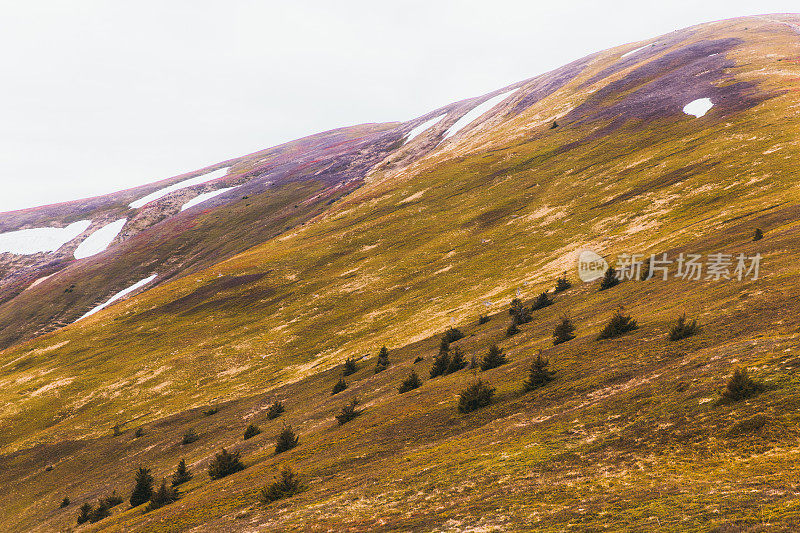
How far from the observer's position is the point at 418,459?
1667 cm

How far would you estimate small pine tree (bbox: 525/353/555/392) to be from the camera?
757 inches

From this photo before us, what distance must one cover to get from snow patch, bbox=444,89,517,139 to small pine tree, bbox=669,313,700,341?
5447 inches

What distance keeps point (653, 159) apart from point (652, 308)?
53.0 meters

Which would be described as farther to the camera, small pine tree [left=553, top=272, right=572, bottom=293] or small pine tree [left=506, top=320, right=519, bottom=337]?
small pine tree [left=553, top=272, right=572, bottom=293]

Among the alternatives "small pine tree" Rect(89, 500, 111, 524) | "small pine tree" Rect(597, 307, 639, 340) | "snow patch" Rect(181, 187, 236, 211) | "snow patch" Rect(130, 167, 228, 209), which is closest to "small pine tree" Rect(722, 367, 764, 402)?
"small pine tree" Rect(597, 307, 639, 340)

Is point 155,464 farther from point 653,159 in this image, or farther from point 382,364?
point 653,159

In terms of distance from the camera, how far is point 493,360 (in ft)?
82.2

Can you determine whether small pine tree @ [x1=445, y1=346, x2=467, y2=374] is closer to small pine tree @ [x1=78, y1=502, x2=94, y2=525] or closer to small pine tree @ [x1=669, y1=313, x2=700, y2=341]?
small pine tree @ [x1=669, y1=313, x2=700, y2=341]

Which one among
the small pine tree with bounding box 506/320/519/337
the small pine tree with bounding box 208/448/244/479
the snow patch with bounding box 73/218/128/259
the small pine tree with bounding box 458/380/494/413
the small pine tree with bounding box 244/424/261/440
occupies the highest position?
the snow patch with bounding box 73/218/128/259

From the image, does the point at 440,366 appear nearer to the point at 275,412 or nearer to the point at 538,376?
the point at 538,376

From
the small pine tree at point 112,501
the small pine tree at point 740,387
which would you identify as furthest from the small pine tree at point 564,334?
the small pine tree at point 112,501

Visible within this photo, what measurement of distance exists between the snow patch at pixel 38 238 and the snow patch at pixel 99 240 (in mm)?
9076

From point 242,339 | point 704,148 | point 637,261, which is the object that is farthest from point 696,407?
point 704,148

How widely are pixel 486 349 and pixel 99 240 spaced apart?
15333cm
